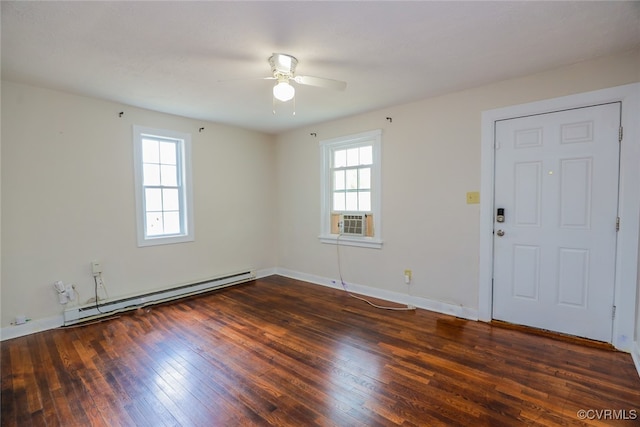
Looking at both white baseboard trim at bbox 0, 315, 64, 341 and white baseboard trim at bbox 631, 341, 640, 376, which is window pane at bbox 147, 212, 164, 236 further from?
white baseboard trim at bbox 631, 341, 640, 376

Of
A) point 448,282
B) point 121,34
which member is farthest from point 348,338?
point 121,34

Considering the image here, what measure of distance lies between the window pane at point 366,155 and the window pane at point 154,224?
289cm

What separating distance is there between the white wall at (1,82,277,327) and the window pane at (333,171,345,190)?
1667 mm

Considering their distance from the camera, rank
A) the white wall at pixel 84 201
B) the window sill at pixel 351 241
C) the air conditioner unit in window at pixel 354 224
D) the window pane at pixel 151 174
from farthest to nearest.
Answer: the air conditioner unit in window at pixel 354 224 < the window sill at pixel 351 241 < the window pane at pixel 151 174 < the white wall at pixel 84 201

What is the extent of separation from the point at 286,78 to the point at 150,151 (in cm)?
244

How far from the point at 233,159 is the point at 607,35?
14.2 ft

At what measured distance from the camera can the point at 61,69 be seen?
2.58 m

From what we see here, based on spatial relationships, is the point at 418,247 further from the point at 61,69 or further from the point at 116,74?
the point at 61,69

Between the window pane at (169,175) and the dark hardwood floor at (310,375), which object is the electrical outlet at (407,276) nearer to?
the dark hardwood floor at (310,375)

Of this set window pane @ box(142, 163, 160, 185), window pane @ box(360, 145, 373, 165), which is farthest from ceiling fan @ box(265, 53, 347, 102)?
window pane @ box(142, 163, 160, 185)

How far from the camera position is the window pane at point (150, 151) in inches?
150

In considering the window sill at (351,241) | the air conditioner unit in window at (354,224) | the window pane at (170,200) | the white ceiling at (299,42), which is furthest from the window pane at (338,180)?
the window pane at (170,200)

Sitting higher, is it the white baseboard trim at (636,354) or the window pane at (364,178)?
the window pane at (364,178)

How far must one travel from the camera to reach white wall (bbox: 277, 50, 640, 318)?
8.93 ft
